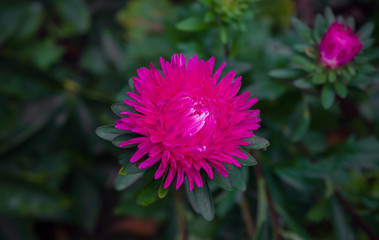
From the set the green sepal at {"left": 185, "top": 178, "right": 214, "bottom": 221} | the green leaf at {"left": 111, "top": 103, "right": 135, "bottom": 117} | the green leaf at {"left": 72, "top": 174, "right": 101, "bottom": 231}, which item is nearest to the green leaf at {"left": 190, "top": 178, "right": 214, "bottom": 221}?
the green sepal at {"left": 185, "top": 178, "right": 214, "bottom": 221}

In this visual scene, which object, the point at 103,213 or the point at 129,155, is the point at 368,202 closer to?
the point at 129,155

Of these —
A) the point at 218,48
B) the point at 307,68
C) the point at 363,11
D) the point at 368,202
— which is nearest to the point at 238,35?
the point at 218,48

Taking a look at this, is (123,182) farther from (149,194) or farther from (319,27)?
(319,27)

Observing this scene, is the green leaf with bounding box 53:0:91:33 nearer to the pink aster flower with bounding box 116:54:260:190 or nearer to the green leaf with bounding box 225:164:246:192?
the pink aster flower with bounding box 116:54:260:190

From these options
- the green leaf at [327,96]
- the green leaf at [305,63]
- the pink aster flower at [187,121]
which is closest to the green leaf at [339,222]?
the green leaf at [327,96]

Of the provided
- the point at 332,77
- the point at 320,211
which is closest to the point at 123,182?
the point at 332,77

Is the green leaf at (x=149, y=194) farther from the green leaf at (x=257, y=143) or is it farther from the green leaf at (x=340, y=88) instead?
the green leaf at (x=340, y=88)
